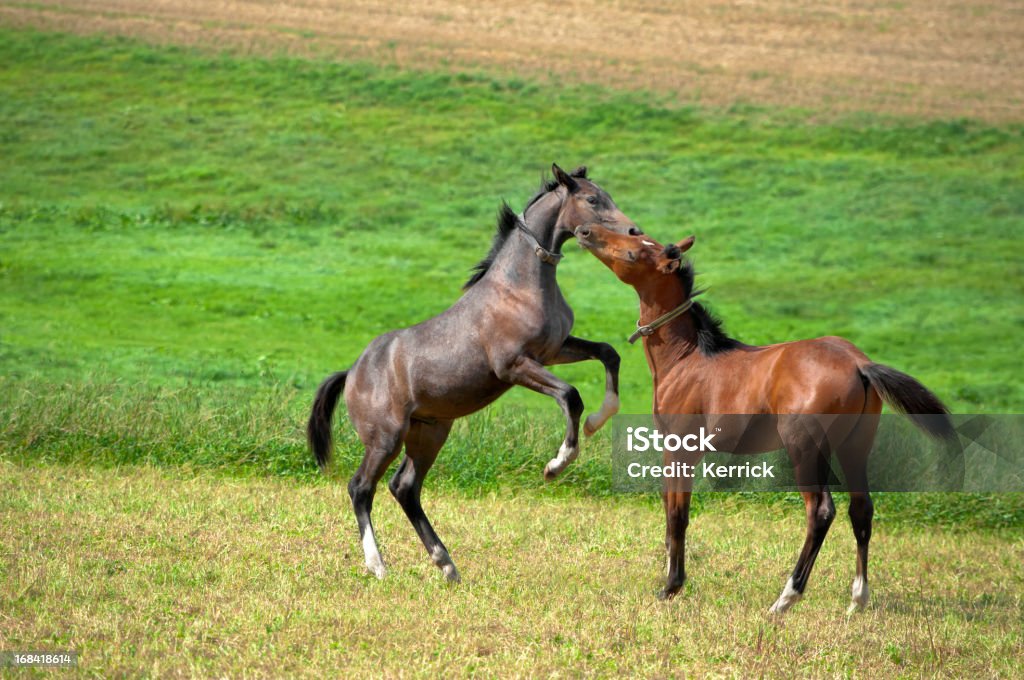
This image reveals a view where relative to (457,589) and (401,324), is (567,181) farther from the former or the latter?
(401,324)

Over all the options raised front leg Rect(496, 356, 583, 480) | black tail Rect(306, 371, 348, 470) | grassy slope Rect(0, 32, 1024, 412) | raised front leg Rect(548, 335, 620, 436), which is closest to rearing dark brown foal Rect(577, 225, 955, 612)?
raised front leg Rect(548, 335, 620, 436)

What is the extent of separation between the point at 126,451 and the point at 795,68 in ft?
94.1

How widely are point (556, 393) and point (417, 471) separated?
5.00 feet

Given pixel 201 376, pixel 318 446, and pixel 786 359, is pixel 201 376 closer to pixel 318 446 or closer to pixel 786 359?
pixel 318 446

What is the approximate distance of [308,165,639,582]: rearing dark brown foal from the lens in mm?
8078

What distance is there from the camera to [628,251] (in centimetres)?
795

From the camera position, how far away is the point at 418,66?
36.7 metres

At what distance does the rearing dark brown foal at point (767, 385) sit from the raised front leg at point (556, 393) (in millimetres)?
706

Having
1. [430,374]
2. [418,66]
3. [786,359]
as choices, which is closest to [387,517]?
[430,374]

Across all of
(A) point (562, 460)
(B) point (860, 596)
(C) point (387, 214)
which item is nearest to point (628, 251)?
(A) point (562, 460)

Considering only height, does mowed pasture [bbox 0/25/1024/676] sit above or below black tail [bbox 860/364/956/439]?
below

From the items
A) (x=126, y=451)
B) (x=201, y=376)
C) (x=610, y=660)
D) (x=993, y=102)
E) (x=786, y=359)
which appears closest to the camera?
(x=610, y=660)

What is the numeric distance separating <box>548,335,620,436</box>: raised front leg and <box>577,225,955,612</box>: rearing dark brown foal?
0.31 metres

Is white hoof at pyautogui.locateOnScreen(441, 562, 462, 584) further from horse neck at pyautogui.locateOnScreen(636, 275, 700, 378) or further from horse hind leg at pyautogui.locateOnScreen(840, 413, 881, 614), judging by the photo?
horse hind leg at pyautogui.locateOnScreen(840, 413, 881, 614)
